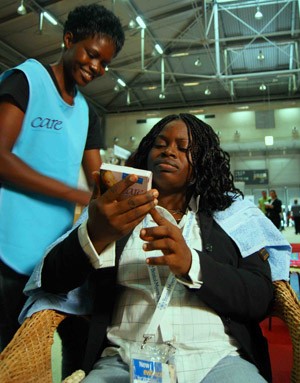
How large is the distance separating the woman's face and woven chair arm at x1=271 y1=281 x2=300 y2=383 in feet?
1.69

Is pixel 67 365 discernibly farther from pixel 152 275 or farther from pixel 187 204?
pixel 187 204

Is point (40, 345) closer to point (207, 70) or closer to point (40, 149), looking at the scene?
point (40, 149)

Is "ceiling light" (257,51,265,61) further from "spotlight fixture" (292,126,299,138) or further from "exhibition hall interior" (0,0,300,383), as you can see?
"spotlight fixture" (292,126,299,138)

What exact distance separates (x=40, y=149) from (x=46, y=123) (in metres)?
0.09

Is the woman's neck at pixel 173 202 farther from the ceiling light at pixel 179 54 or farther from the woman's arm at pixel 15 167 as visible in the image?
the ceiling light at pixel 179 54

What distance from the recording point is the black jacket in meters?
1.08

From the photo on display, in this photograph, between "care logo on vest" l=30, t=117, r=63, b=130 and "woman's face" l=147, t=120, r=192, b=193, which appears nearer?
"care logo on vest" l=30, t=117, r=63, b=130

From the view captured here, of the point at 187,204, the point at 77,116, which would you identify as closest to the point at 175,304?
the point at 187,204

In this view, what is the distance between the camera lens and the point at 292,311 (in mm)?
1190

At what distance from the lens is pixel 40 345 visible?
1.09 meters

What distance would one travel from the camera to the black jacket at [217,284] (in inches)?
42.7

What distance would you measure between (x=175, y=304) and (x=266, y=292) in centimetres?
31

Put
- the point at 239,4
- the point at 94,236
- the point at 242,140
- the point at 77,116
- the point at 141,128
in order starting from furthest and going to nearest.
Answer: the point at 141,128 < the point at 242,140 < the point at 239,4 < the point at 77,116 < the point at 94,236

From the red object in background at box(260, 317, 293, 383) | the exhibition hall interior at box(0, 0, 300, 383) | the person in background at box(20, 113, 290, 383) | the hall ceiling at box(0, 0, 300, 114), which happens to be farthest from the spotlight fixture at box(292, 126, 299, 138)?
the person in background at box(20, 113, 290, 383)
